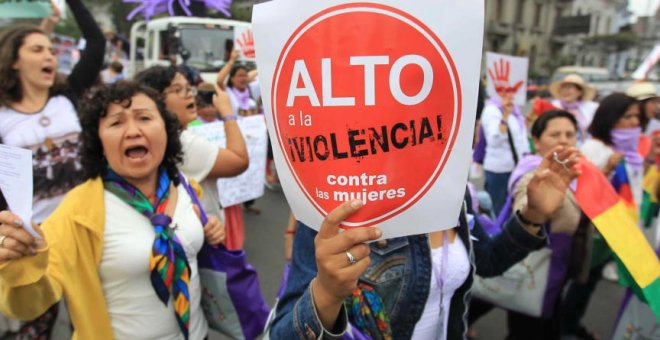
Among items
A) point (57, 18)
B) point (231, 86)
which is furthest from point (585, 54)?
point (57, 18)

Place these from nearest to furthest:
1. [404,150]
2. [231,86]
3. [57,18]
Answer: [404,150] < [57,18] < [231,86]

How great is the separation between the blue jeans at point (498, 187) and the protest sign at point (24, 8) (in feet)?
13.2

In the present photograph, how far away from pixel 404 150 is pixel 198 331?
146 cm

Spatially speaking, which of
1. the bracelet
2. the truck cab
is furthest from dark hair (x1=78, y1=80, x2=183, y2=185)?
the truck cab

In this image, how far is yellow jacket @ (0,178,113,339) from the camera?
136 cm

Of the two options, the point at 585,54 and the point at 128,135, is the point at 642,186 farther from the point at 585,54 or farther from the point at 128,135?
the point at 585,54

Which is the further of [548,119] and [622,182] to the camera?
[622,182]

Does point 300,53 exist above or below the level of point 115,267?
above

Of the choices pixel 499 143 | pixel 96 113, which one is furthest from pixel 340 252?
pixel 499 143

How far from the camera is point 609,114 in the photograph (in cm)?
329

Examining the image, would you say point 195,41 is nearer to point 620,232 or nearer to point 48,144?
point 48,144

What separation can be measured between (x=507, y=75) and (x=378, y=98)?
14.1 feet

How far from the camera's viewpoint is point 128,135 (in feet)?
5.76

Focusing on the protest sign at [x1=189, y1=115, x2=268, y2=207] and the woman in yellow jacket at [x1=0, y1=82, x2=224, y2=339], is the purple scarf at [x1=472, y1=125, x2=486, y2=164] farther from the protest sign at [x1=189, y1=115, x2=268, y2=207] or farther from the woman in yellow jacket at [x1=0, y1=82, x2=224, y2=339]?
the woman in yellow jacket at [x1=0, y1=82, x2=224, y2=339]
